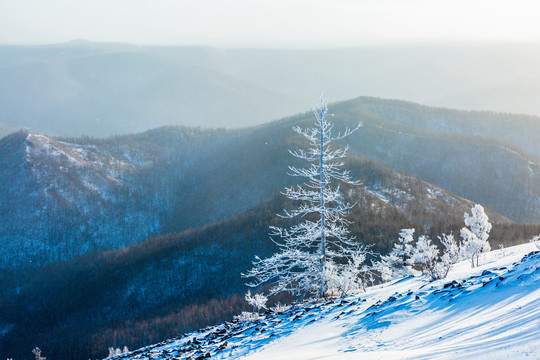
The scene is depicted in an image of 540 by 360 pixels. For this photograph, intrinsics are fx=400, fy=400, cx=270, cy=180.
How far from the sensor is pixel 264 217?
106 m

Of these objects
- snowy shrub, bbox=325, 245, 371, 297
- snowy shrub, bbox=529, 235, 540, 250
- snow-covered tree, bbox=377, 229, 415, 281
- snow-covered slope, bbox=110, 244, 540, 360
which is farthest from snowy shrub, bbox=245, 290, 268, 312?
snow-covered tree, bbox=377, 229, 415, 281

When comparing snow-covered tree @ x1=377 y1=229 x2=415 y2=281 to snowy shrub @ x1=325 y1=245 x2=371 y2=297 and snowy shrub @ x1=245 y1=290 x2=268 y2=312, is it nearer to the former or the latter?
snowy shrub @ x1=245 y1=290 x2=268 y2=312

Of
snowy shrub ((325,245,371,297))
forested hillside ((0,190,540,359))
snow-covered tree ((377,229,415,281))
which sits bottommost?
forested hillside ((0,190,540,359))

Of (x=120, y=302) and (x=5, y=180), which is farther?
(x=5, y=180)

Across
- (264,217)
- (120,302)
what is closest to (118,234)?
(120,302)

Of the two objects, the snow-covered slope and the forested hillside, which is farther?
the forested hillside

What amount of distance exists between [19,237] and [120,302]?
88172 mm

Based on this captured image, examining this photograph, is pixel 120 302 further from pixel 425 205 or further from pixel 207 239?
pixel 425 205

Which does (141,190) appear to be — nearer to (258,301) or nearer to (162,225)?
(162,225)

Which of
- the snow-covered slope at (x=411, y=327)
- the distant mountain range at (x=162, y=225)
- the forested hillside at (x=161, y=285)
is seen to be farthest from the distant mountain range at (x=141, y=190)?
the snow-covered slope at (x=411, y=327)

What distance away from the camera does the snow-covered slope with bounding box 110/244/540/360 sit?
396 inches

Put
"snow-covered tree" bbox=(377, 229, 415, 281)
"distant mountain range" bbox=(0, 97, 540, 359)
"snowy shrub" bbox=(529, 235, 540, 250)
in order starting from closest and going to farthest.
A: 1. "snowy shrub" bbox=(529, 235, 540, 250)
2. "snow-covered tree" bbox=(377, 229, 415, 281)
3. "distant mountain range" bbox=(0, 97, 540, 359)

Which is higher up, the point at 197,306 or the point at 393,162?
the point at 393,162

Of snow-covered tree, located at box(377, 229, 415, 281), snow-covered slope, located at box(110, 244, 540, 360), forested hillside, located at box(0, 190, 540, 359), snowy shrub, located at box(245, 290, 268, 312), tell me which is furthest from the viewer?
forested hillside, located at box(0, 190, 540, 359)
